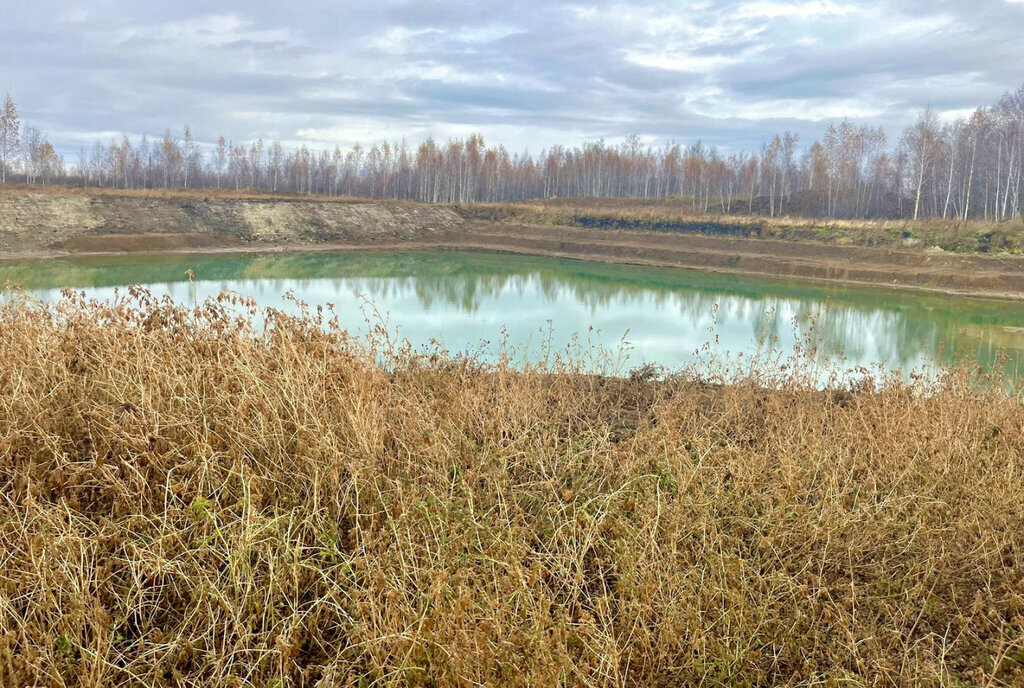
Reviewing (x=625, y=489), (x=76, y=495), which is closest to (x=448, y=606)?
(x=625, y=489)

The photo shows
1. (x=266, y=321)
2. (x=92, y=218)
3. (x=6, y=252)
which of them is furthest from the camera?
(x=92, y=218)

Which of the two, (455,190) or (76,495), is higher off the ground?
(455,190)

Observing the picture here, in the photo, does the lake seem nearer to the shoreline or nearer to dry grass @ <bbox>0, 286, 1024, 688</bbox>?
the shoreline

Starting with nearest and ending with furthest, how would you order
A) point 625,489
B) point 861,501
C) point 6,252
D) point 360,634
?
point 360,634 < point 625,489 < point 861,501 < point 6,252

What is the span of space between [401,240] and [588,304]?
2566 centimetres

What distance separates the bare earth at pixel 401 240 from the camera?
105 feet

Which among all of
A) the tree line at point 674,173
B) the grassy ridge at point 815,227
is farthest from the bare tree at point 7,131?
the grassy ridge at point 815,227

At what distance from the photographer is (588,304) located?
23.6 metres

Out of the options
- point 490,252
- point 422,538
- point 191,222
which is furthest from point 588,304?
point 191,222

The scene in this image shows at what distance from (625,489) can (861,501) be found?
1.97 metres

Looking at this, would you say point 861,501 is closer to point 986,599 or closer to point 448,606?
point 986,599

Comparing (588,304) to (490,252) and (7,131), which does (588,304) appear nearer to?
(490,252)

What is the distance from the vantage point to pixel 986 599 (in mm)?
4523

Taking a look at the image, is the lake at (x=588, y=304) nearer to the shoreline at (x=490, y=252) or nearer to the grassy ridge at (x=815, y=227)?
the shoreline at (x=490, y=252)
